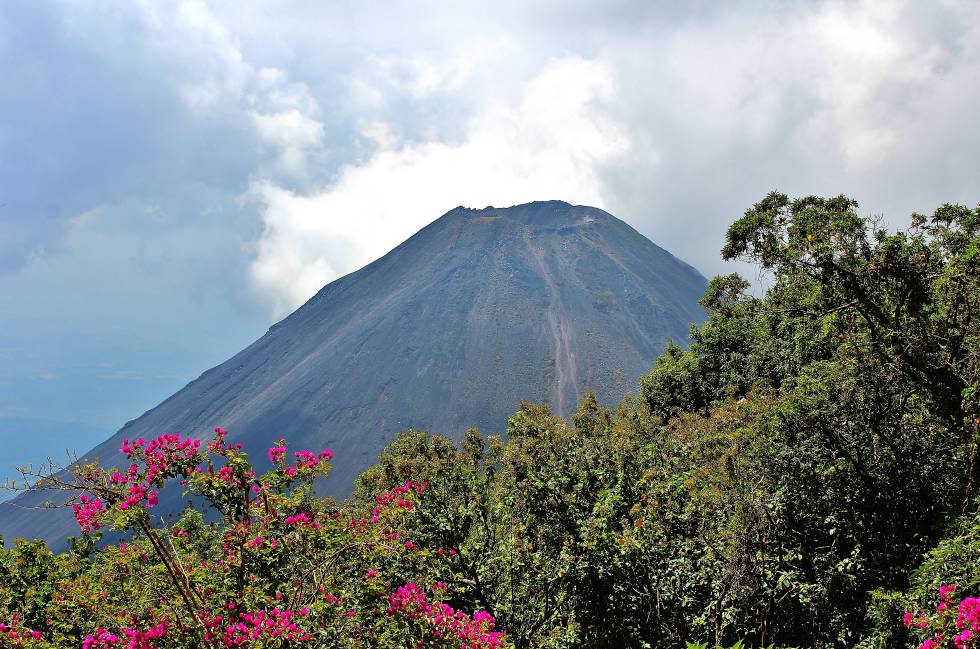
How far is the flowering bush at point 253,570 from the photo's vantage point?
17.6 feet

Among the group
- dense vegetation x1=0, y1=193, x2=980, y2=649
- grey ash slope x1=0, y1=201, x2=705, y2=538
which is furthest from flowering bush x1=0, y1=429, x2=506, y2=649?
grey ash slope x1=0, y1=201, x2=705, y2=538

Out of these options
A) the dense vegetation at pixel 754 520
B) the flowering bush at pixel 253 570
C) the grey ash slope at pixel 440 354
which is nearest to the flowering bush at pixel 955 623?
the dense vegetation at pixel 754 520

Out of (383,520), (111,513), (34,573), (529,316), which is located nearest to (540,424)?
(383,520)

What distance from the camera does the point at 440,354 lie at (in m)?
148

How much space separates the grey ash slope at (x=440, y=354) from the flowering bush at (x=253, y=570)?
108 metres

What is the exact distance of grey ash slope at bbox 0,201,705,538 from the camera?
129500 millimetres

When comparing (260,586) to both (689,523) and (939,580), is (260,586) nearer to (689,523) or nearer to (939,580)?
(689,523)

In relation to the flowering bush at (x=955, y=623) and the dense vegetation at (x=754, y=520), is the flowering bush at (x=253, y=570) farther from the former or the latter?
the flowering bush at (x=955, y=623)

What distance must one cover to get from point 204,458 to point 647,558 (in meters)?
6.85

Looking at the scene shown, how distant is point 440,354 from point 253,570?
462 feet

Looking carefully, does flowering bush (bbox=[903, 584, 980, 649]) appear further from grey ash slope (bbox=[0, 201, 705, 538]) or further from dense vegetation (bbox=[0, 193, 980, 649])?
grey ash slope (bbox=[0, 201, 705, 538])

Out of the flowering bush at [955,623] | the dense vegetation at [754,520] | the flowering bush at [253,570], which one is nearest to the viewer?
the flowering bush at [955,623]

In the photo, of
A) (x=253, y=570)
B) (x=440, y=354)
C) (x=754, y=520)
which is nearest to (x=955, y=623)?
(x=754, y=520)

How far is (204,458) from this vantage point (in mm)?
6043
